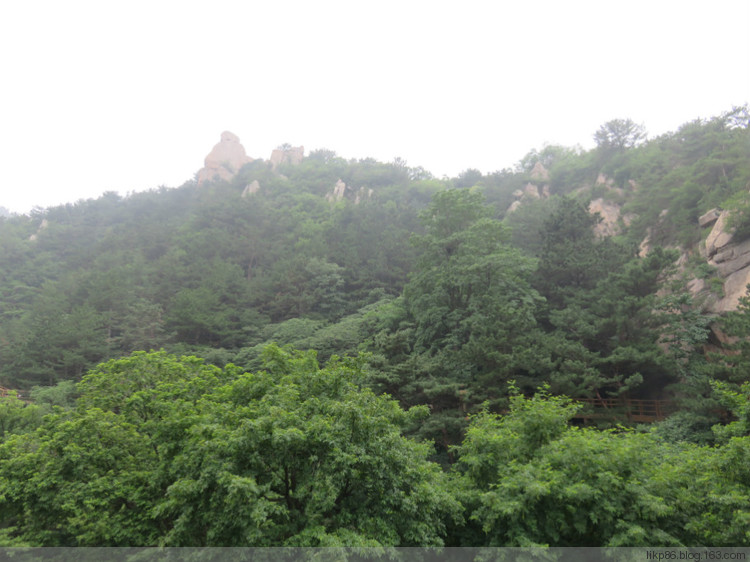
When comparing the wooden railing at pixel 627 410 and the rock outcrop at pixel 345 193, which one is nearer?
the wooden railing at pixel 627 410

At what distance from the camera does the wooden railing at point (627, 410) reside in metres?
15.3

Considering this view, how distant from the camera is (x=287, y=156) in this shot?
77250mm

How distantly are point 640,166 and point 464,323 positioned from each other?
89.2 ft

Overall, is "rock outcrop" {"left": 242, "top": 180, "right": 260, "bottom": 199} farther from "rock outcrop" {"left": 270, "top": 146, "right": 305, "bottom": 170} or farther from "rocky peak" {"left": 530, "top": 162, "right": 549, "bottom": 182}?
"rocky peak" {"left": 530, "top": 162, "right": 549, "bottom": 182}

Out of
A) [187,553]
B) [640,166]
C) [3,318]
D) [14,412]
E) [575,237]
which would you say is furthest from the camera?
[640,166]

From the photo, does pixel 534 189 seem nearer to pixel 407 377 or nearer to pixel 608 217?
pixel 608 217

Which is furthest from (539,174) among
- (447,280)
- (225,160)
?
(225,160)

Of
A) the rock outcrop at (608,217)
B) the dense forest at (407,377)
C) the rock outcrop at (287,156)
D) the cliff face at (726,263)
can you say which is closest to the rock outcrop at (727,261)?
the cliff face at (726,263)

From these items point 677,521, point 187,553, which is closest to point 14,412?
point 187,553

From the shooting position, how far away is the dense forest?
23.6 ft

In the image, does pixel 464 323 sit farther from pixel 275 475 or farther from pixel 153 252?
pixel 153 252

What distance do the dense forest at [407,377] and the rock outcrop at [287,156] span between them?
34.7 meters

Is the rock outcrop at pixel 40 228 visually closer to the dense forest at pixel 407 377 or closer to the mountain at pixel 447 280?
the mountain at pixel 447 280

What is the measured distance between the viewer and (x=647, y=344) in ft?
53.5
